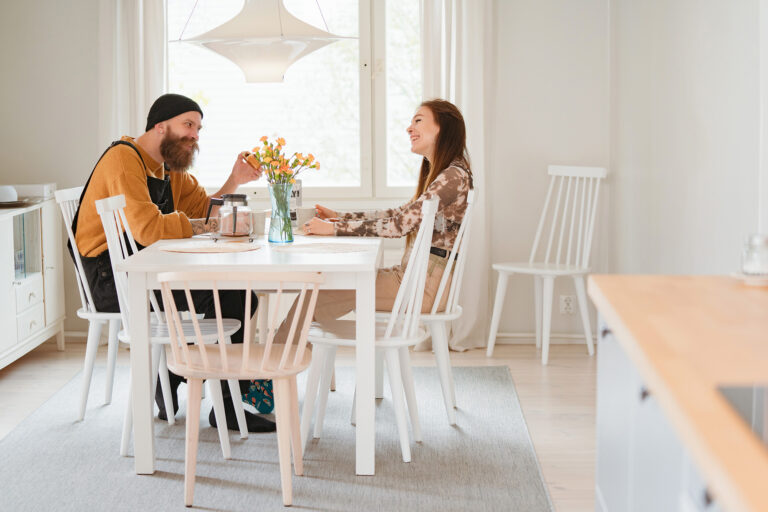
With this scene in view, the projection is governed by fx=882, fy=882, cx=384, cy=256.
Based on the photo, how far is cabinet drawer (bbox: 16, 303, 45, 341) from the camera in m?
4.07

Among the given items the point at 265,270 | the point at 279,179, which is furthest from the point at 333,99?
the point at 265,270

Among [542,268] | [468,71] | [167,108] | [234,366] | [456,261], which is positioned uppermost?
[468,71]

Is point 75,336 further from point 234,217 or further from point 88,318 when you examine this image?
point 234,217

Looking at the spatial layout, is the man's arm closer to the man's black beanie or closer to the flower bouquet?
the man's black beanie

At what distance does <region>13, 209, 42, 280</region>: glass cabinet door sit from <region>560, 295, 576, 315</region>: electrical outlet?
2694 millimetres

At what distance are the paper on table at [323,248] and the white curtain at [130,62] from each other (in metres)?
1.80

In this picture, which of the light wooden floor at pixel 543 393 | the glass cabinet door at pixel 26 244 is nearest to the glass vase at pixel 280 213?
the light wooden floor at pixel 543 393

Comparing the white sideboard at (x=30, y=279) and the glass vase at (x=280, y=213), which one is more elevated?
the glass vase at (x=280, y=213)

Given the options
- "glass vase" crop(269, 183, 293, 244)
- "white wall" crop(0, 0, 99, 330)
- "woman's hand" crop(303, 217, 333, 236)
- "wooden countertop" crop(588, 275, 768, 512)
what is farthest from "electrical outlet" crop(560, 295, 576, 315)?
"wooden countertop" crop(588, 275, 768, 512)

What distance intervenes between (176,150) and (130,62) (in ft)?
4.06

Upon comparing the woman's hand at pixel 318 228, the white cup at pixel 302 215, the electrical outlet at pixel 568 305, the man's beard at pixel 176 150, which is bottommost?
the electrical outlet at pixel 568 305

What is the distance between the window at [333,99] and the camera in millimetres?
4656

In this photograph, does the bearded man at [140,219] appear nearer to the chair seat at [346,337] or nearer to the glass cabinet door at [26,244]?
the chair seat at [346,337]

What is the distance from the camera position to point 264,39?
107 inches
